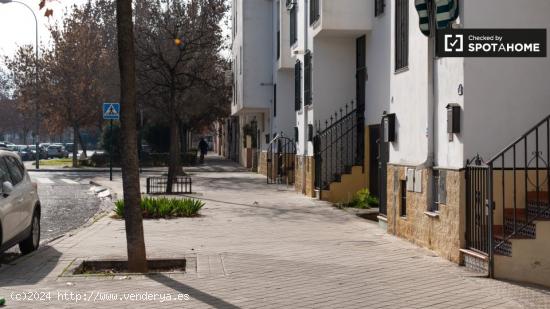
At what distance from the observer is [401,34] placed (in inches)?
508

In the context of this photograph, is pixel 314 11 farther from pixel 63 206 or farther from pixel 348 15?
pixel 63 206

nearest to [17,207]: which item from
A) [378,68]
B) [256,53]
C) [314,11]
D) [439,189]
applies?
[439,189]

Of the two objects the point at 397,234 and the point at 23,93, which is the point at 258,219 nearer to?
the point at 397,234

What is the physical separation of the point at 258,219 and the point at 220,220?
80 centimetres

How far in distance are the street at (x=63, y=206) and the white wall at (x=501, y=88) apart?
21.8ft

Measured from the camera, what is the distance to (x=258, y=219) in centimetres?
1593

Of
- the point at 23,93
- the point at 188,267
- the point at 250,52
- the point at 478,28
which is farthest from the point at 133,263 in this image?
the point at 23,93

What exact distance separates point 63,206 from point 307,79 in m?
7.68

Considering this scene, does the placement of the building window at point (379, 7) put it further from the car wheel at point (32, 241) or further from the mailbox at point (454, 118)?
the car wheel at point (32, 241)

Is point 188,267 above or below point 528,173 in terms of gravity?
below

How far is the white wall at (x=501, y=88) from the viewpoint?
952 cm

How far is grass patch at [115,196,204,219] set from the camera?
1608 centimetres

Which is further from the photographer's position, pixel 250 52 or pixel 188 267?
pixel 250 52

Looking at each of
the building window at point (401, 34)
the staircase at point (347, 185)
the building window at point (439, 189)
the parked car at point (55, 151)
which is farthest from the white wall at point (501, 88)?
the parked car at point (55, 151)
